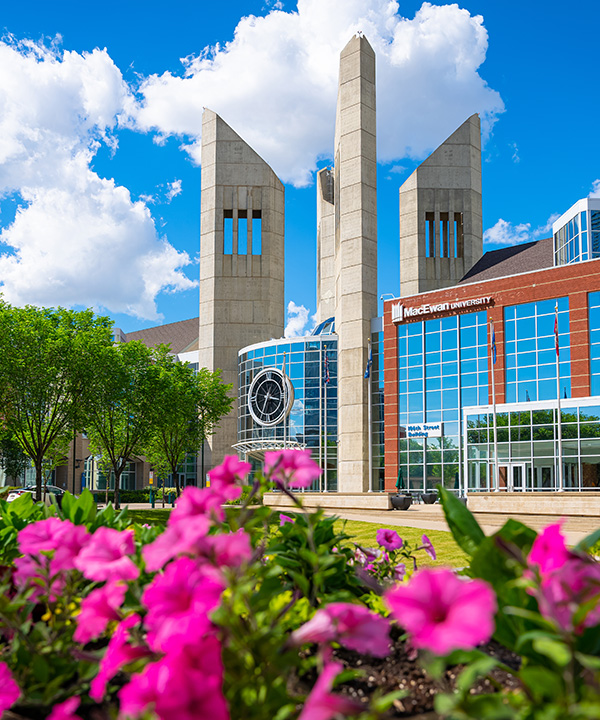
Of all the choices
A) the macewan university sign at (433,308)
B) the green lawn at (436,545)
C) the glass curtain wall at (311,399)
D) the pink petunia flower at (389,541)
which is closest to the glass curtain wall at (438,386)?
the macewan university sign at (433,308)

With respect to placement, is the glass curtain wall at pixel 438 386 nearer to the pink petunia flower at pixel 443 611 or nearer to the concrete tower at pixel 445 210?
the concrete tower at pixel 445 210

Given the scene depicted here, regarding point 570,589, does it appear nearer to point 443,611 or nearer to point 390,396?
point 443,611

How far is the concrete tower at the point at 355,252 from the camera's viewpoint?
5306 centimetres

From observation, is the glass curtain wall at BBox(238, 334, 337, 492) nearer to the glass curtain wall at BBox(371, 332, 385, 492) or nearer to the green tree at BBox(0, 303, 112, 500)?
the glass curtain wall at BBox(371, 332, 385, 492)

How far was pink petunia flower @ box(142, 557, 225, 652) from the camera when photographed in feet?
5.13

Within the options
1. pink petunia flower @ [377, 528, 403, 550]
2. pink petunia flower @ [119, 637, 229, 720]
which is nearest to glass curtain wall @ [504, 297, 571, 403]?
pink petunia flower @ [377, 528, 403, 550]

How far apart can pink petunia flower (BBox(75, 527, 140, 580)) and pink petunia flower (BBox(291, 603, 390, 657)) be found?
2.06ft

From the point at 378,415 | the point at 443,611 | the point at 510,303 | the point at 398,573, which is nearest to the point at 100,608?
the point at 443,611

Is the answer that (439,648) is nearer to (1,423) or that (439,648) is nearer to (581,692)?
(581,692)

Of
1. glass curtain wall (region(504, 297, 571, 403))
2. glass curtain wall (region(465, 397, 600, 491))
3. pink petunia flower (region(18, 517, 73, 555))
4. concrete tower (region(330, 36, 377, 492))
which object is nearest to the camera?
pink petunia flower (region(18, 517, 73, 555))

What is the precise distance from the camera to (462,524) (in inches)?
114

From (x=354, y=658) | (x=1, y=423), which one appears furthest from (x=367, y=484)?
(x=354, y=658)

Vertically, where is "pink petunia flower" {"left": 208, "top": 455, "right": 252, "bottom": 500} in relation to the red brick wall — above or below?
below

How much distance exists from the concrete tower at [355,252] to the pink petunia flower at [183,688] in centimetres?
5135
